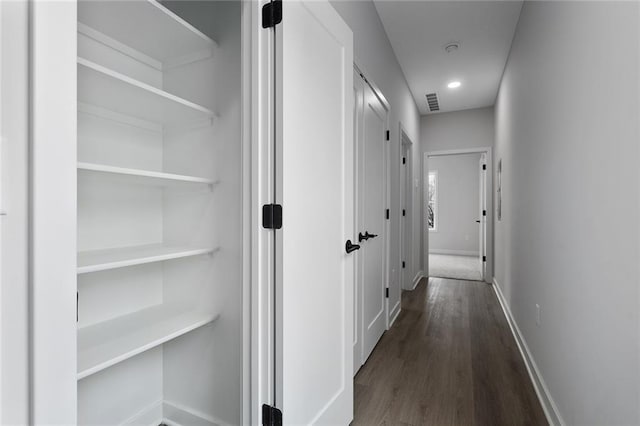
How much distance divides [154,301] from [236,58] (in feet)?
4.29

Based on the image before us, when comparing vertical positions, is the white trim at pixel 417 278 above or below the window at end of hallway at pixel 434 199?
below

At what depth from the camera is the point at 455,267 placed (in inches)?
253

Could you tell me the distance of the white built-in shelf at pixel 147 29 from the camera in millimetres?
1306

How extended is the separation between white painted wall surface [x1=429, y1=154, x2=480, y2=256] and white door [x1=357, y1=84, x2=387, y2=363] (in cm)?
577

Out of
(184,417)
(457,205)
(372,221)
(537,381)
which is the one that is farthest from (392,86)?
(457,205)

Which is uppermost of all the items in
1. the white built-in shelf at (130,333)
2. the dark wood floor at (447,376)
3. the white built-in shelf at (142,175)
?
→ the white built-in shelf at (142,175)

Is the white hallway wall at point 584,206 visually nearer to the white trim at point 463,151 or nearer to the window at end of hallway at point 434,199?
the white trim at point 463,151

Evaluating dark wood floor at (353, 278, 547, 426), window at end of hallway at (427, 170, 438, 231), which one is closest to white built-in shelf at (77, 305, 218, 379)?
dark wood floor at (353, 278, 547, 426)

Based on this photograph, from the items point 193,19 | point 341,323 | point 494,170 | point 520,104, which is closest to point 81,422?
point 341,323

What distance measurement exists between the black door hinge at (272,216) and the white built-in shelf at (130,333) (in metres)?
0.66

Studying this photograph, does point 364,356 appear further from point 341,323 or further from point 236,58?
point 236,58

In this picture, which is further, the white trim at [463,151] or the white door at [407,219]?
the white trim at [463,151]

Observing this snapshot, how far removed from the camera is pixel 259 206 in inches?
48.6

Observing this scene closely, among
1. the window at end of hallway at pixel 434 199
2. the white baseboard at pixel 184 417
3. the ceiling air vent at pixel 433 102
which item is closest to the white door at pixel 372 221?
the white baseboard at pixel 184 417
